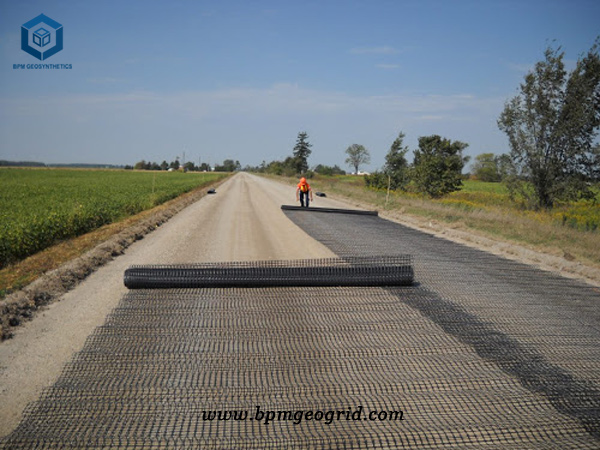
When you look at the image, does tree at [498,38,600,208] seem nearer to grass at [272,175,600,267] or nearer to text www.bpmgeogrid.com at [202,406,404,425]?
grass at [272,175,600,267]

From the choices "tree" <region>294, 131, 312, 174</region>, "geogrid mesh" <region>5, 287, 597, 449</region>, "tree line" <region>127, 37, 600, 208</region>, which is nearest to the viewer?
"geogrid mesh" <region>5, 287, 597, 449</region>

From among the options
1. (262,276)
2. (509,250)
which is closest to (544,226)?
(509,250)

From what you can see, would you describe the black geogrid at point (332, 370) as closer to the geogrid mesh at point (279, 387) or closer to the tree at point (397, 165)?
the geogrid mesh at point (279, 387)

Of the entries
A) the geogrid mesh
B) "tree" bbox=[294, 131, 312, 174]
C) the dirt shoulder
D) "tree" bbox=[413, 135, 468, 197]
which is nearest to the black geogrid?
the geogrid mesh

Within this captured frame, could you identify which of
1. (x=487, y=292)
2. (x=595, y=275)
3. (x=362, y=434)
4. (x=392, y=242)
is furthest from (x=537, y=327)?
(x=392, y=242)

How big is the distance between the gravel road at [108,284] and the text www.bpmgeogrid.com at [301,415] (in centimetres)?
142

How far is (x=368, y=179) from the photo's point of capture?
34.1 metres

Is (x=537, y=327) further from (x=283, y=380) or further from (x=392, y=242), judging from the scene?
(x=392, y=242)

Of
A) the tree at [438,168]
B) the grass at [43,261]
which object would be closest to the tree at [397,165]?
the tree at [438,168]

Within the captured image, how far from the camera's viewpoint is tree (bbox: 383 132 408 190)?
26411 millimetres

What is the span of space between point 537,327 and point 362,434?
9.82 feet

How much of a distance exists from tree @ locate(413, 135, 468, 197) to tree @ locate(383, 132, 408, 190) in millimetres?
1426

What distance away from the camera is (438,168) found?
80.2 ft

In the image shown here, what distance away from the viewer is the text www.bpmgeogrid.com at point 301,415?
8.81 feet
